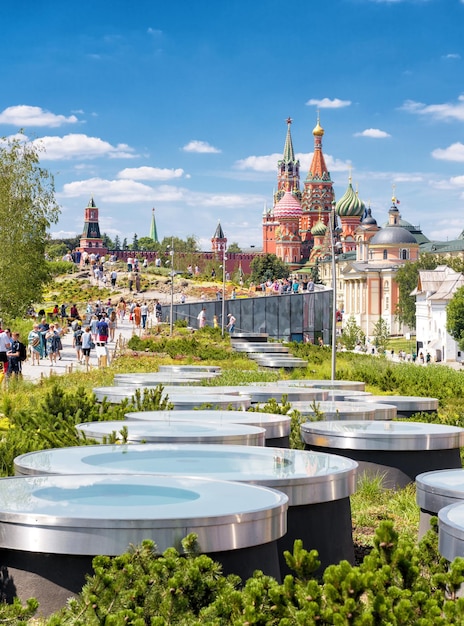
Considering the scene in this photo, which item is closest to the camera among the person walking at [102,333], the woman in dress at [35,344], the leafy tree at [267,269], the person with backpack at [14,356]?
the person with backpack at [14,356]

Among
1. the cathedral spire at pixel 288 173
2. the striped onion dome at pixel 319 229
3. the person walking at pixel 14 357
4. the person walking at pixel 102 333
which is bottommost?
the person walking at pixel 14 357

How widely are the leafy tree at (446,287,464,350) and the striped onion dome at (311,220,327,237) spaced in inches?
3471

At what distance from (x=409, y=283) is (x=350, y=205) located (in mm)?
48908

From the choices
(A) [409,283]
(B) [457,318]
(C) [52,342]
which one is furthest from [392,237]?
(C) [52,342]

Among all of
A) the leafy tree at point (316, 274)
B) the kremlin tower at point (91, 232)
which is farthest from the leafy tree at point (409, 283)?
the kremlin tower at point (91, 232)

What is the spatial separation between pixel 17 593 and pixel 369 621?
2021 millimetres

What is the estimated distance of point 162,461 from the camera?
6.95 metres

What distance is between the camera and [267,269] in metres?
132

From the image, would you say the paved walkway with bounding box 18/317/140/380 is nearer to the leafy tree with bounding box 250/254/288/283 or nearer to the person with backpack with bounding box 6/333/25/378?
the person with backpack with bounding box 6/333/25/378

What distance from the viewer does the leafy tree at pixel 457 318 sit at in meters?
75.0

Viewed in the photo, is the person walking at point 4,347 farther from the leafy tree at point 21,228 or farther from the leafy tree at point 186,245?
the leafy tree at point 186,245

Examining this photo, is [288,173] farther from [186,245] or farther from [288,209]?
[186,245]

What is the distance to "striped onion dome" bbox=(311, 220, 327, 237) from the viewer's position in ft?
541

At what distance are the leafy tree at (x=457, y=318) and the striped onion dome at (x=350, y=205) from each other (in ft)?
274
